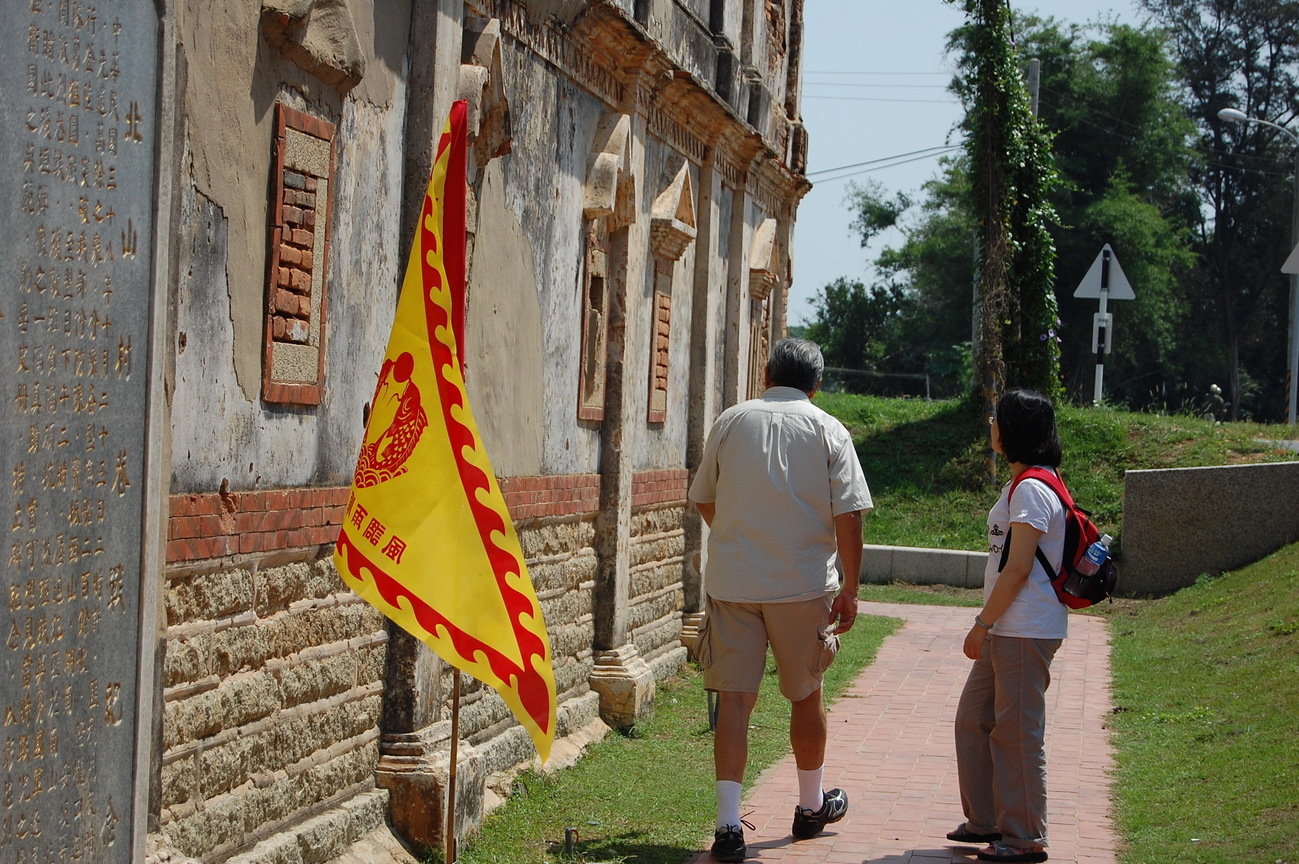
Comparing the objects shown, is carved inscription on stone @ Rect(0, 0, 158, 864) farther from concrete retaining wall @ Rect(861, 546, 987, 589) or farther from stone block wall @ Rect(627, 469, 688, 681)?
concrete retaining wall @ Rect(861, 546, 987, 589)

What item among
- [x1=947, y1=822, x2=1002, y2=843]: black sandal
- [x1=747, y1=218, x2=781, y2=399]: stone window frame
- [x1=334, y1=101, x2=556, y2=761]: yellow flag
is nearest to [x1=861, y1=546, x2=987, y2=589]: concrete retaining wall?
[x1=747, y1=218, x2=781, y2=399]: stone window frame

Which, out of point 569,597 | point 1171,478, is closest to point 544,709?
point 569,597

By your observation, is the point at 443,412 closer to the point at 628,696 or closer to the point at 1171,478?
the point at 628,696

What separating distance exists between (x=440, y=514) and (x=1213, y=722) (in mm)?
6347

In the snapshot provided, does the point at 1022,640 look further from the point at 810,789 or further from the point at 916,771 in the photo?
the point at 916,771

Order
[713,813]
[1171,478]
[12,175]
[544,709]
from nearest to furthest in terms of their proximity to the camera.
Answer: [12,175]
[544,709]
[713,813]
[1171,478]

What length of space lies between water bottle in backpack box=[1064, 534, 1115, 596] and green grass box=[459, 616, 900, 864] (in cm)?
199

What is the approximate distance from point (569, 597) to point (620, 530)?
0.83 m

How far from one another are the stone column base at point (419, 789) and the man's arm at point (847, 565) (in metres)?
1.76

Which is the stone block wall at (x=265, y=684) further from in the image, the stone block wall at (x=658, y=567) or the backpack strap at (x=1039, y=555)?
the stone block wall at (x=658, y=567)

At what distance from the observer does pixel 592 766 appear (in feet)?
27.3

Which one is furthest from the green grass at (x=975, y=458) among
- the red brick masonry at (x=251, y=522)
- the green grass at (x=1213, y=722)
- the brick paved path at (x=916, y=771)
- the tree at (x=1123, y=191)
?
A: the tree at (x=1123, y=191)

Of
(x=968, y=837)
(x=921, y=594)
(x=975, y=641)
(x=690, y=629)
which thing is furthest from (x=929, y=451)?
(x=975, y=641)

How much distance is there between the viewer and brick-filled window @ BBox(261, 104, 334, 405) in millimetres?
5336
